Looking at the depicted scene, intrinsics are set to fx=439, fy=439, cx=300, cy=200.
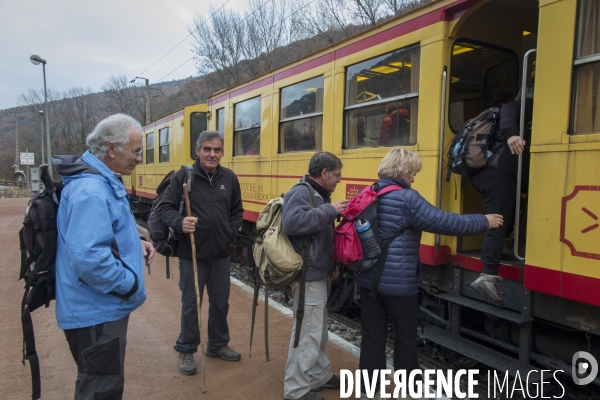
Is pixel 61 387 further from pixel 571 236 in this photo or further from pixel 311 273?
pixel 571 236

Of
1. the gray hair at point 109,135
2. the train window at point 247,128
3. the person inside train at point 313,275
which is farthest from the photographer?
the train window at point 247,128

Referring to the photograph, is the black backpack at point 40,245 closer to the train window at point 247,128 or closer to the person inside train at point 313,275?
the person inside train at point 313,275

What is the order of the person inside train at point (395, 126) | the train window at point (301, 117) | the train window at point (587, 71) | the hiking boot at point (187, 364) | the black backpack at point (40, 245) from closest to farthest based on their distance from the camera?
1. the black backpack at point (40, 245)
2. the train window at point (587, 71)
3. the hiking boot at point (187, 364)
4. the person inside train at point (395, 126)
5. the train window at point (301, 117)

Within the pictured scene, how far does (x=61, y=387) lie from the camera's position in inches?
132

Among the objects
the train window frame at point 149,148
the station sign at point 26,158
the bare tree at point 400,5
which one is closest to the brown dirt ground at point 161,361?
the train window frame at point 149,148

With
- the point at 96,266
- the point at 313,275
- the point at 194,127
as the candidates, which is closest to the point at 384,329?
the point at 313,275

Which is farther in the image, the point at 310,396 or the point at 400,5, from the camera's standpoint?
the point at 400,5

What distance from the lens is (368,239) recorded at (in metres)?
2.75

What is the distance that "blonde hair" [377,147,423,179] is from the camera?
9.26 feet

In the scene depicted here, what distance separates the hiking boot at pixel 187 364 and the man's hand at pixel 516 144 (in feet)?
9.67

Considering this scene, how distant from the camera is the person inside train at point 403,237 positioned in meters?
2.74

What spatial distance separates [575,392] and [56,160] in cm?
391

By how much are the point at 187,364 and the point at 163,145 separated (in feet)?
31.0

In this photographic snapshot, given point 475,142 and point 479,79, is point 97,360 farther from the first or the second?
point 479,79
